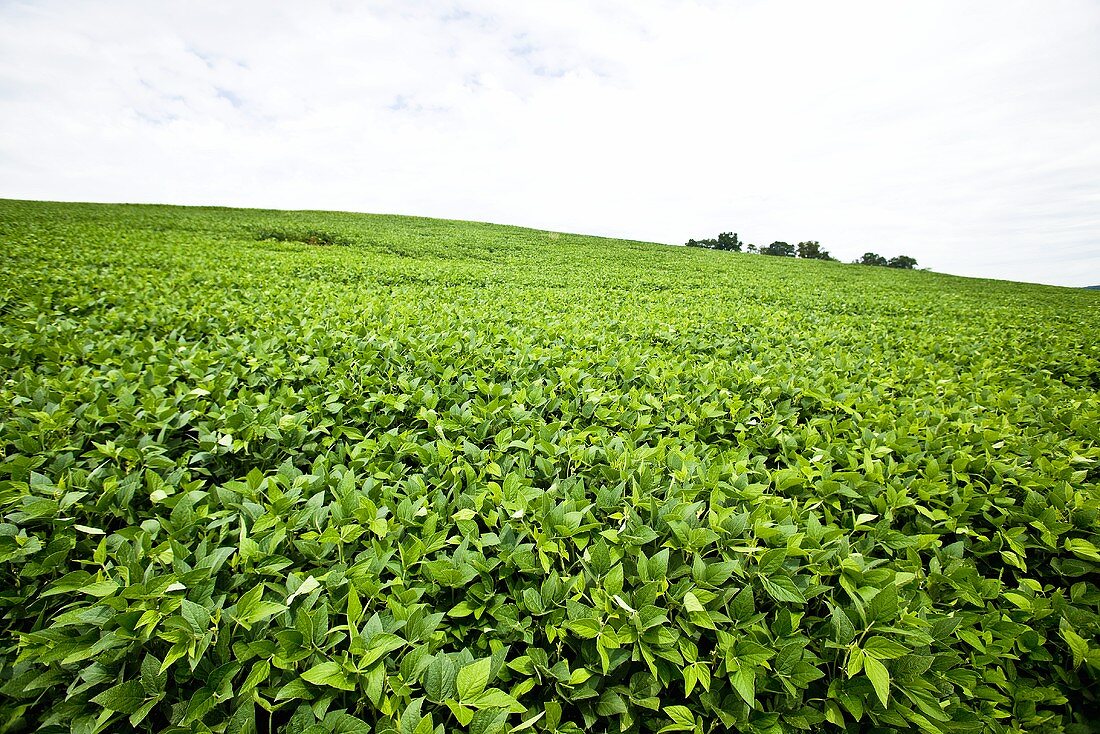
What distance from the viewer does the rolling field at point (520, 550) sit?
1.50 metres

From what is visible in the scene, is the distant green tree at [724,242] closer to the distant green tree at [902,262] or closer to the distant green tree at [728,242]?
the distant green tree at [728,242]

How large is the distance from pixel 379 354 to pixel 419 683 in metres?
3.13

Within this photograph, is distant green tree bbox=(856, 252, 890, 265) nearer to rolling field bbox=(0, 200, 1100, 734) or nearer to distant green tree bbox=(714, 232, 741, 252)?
distant green tree bbox=(714, 232, 741, 252)

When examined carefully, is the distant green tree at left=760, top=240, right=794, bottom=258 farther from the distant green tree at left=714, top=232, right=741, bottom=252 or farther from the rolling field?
the rolling field

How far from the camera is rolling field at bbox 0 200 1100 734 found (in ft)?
4.94

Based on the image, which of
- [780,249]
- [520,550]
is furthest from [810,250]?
[520,550]

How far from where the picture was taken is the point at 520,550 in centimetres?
190

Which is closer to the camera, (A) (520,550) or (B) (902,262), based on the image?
(A) (520,550)

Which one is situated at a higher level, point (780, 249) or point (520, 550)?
point (780, 249)

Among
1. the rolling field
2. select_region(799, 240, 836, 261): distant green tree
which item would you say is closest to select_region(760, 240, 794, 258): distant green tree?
select_region(799, 240, 836, 261): distant green tree

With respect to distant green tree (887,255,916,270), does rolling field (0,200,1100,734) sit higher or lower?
lower

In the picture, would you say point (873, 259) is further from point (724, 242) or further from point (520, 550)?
point (520, 550)

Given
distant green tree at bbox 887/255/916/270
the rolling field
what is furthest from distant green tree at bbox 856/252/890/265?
the rolling field

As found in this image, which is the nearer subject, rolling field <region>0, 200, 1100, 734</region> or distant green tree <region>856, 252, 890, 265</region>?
rolling field <region>0, 200, 1100, 734</region>
